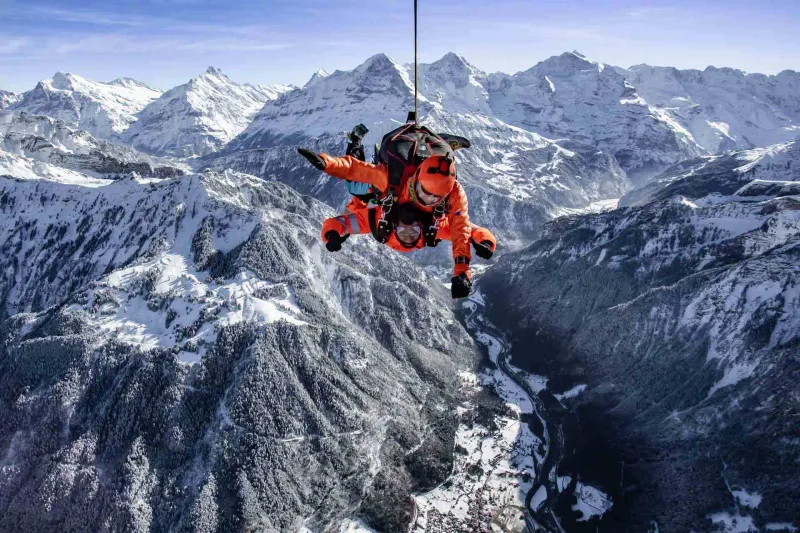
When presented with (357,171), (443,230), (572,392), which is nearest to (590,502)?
(572,392)

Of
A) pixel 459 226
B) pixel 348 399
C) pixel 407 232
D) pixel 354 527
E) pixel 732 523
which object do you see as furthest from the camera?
pixel 348 399

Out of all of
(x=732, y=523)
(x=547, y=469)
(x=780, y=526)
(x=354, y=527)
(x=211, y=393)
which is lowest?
(x=354, y=527)

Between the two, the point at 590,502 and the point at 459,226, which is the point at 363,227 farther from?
the point at 590,502

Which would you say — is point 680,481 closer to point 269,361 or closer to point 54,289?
point 269,361

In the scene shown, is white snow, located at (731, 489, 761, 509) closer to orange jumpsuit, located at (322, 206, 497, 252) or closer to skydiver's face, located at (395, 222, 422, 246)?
orange jumpsuit, located at (322, 206, 497, 252)

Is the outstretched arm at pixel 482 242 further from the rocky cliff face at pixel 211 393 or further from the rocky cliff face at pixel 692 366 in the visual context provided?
the rocky cliff face at pixel 692 366

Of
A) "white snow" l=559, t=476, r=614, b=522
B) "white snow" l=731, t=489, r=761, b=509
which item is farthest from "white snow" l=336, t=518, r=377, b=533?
"white snow" l=731, t=489, r=761, b=509
